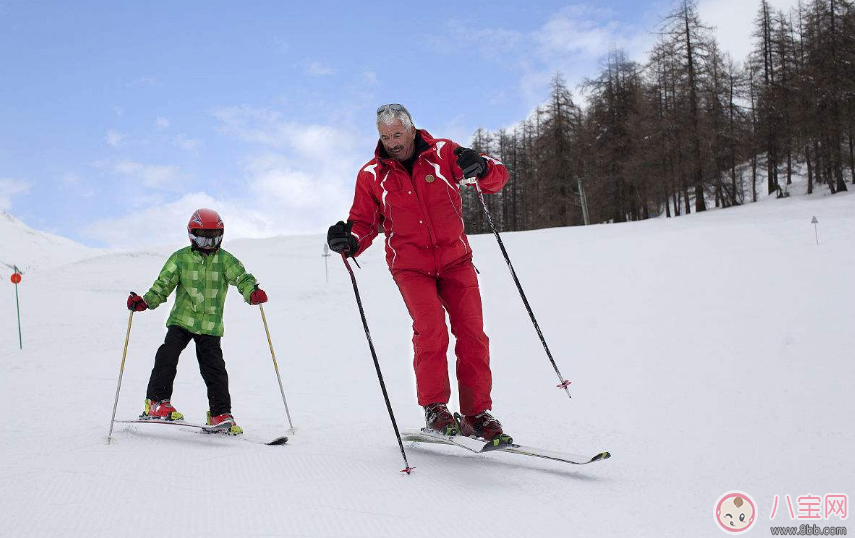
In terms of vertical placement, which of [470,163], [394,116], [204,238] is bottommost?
[204,238]

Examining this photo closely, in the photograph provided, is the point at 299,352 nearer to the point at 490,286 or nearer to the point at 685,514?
the point at 490,286

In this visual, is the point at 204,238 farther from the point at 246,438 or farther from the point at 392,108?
the point at 392,108

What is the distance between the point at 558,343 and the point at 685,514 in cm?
666

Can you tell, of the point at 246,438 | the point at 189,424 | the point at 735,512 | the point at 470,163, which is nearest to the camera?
the point at 735,512

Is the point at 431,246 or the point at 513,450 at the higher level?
the point at 431,246

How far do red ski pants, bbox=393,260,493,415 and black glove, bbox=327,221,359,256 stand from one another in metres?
0.38

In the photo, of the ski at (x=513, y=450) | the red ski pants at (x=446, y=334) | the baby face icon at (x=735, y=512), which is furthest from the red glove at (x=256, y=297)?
the baby face icon at (x=735, y=512)

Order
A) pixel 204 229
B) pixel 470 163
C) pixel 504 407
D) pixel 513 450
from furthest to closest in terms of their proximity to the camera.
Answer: pixel 504 407
pixel 204 229
pixel 470 163
pixel 513 450

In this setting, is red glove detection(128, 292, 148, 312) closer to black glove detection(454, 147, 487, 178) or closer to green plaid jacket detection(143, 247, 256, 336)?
green plaid jacket detection(143, 247, 256, 336)

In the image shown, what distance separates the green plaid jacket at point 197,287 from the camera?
5.12 metres

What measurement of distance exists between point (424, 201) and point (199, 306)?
2355 millimetres

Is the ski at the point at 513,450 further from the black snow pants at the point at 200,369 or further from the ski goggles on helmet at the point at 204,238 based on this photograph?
the ski goggles on helmet at the point at 204,238

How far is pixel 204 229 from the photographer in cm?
521

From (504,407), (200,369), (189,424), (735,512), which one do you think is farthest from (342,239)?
(504,407)
